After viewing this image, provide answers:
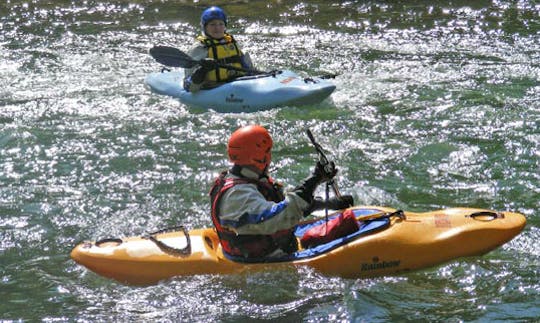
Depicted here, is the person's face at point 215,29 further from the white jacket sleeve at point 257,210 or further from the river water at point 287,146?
the white jacket sleeve at point 257,210

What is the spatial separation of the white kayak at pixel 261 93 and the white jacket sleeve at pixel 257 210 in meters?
4.12

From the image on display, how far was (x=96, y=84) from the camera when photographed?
35.0 ft

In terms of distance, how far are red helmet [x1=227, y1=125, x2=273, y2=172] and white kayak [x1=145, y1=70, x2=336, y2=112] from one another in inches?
161

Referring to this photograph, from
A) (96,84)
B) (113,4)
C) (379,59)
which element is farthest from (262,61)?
(113,4)

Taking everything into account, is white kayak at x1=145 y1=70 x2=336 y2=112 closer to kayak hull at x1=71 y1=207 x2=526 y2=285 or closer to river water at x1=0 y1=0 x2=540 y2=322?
river water at x1=0 y1=0 x2=540 y2=322

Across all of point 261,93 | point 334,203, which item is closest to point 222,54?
point 261,93

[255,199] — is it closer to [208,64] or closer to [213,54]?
[208,64]

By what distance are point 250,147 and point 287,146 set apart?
330cm

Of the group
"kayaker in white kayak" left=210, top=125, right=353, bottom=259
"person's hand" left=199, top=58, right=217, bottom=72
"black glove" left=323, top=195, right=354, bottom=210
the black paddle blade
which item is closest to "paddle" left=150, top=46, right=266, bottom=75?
the black paddle blade

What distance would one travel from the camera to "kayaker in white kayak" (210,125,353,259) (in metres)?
4.95

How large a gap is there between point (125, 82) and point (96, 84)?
0.39 meters

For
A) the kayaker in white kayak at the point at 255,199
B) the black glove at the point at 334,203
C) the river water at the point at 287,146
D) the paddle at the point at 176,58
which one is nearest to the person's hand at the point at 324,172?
the kayaker in white kayak at the point at 255,199

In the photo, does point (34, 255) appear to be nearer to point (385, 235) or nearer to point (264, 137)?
point (264, 137)

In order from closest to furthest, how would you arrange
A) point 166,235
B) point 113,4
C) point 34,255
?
point 166,235, point 34,255, point 113,4
